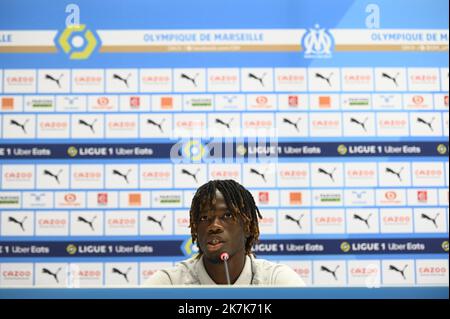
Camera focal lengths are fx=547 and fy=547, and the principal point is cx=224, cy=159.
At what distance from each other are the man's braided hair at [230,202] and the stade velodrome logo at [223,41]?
1.54 ft

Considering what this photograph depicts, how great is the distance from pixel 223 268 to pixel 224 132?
1.51ft

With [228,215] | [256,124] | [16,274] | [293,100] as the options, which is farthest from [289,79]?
[16,274]

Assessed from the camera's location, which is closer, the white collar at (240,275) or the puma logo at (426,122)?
the white collar at (240,275)

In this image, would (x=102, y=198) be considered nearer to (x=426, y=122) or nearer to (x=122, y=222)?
(x=122, y=222)

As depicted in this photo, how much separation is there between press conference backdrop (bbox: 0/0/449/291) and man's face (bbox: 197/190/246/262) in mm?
58

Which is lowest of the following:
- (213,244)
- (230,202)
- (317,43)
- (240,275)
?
(240,275)

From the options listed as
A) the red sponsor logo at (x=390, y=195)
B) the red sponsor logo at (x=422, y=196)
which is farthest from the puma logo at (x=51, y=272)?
the red sponsor logo at (x=422, y=196)

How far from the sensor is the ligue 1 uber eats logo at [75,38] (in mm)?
1870

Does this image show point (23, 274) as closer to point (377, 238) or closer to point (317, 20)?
point (377, 238)

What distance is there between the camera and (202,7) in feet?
6.21

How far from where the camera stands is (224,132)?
73.7 inches

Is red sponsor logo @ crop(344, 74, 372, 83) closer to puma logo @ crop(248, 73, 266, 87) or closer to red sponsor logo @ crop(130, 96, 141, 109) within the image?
puma logo @ crop(248, 73, 266, 87)

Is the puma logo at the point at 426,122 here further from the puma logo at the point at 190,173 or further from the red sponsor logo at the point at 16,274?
the red sponsor logo at the point at 16,274

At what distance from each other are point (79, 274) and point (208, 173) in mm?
546
